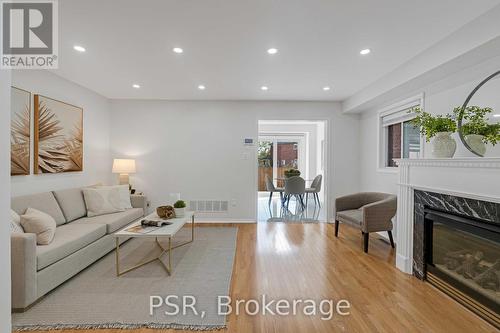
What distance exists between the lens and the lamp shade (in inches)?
183

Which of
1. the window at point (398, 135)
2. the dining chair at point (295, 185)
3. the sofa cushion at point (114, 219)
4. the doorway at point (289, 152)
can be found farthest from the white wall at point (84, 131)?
the window at point (398, 135)

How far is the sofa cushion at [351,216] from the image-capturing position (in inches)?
142

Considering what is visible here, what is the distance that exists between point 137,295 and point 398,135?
168 inches

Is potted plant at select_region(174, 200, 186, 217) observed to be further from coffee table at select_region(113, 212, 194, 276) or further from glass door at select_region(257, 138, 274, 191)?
glass door at select_region(257, 138, 274, 191)

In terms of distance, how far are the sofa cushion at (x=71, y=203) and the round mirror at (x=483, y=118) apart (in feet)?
15.4

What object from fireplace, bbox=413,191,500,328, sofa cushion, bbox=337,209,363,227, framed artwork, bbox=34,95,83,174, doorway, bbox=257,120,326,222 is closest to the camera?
fireplace, bbox=413,191,500,328

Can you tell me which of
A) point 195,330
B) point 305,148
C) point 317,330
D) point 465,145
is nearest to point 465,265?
point 465,145

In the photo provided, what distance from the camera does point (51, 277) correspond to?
90.8 inches

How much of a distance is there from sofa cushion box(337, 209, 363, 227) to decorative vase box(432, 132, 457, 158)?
1.40 metres

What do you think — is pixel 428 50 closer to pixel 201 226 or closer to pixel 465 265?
pixel 465 265

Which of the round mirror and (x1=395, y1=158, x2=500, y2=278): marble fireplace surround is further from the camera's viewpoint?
the round mirror

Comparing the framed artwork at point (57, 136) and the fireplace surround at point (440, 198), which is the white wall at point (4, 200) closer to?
the fireplace surround at point (440, 198)

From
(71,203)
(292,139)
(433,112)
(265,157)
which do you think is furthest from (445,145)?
(265,157)

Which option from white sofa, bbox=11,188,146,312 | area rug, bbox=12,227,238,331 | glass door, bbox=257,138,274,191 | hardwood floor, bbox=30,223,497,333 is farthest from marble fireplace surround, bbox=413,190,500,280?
glass door, bbox=257,138,274,191
